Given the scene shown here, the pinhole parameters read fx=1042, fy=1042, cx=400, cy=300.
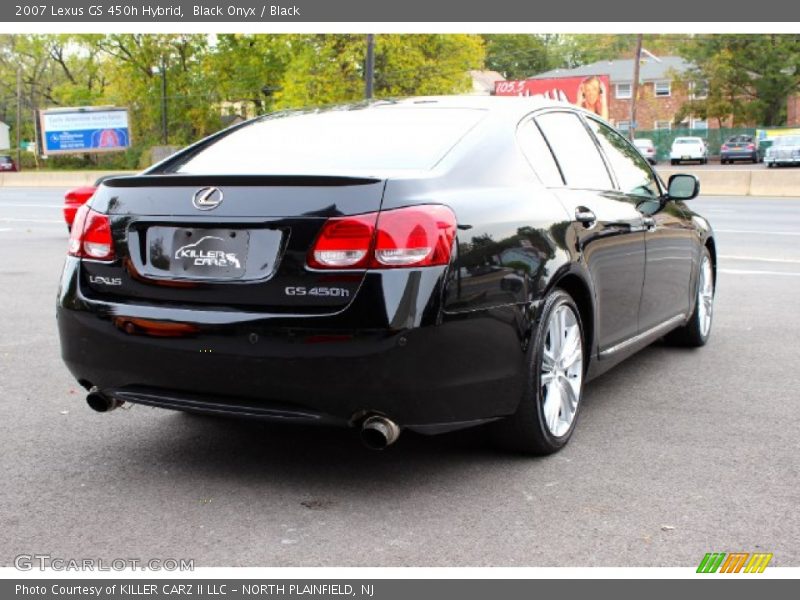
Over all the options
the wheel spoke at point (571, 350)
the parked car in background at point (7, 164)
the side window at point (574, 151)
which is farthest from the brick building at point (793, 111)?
the wheel spoke at point (571, 350)

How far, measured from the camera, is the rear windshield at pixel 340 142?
4156mm

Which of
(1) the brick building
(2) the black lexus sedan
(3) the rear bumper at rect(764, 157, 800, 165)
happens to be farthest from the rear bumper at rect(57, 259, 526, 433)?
(1) the brick building

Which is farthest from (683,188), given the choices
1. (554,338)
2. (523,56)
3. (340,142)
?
(523,56)

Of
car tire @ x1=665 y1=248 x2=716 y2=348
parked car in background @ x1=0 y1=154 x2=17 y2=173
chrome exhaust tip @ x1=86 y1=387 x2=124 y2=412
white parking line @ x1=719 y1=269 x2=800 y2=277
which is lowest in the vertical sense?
parked car in background @ x1=0 y1=154 x2=17 y2=173

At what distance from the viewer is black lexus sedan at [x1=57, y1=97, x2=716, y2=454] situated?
3645mm

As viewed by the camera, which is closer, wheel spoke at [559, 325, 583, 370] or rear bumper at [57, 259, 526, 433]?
rear bumper at [57, 259, 526, 433]

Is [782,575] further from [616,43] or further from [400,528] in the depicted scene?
[616,43]

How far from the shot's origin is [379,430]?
3.69 metres

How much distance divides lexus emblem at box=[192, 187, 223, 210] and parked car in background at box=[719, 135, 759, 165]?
57.1 m

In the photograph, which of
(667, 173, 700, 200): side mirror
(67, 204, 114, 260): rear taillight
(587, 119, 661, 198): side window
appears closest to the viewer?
(67, 204, 114, 260): rear taillight

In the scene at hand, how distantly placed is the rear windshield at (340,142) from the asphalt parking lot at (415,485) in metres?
1.23

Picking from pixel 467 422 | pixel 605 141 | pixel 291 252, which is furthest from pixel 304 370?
pixel 605 141

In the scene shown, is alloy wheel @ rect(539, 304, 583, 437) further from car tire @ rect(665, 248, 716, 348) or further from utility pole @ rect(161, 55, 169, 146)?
utility pole @ rect(161, 55, 169, 146)

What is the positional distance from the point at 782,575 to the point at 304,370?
168 centimetres
